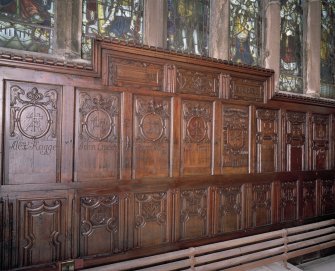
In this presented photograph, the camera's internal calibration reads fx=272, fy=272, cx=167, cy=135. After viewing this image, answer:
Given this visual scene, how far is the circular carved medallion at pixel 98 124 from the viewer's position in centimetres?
256

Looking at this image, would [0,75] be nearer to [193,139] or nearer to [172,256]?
[193,139]

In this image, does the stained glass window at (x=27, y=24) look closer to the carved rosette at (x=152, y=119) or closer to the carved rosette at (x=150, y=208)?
the carved rosette at (x=152, y=119)

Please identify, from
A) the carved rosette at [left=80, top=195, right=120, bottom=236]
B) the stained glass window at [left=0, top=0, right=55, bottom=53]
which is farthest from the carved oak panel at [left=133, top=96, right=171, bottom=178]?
the stained glass window at [left=0, top=0, right=55, bottom=53]

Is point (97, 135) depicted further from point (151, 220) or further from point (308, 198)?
point (308, 198)

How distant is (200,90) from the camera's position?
123 inches

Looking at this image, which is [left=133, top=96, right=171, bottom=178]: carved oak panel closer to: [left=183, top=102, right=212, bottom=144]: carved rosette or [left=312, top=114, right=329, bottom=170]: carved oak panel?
[left=183, top=102, right=212, bottom=144]: carved rosette

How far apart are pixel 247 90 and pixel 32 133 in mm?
2512

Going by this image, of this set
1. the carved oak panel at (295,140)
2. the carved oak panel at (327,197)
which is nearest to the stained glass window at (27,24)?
the carved oak panel at (295,140)

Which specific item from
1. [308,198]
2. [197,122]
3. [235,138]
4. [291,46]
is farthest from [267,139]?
[291,46]

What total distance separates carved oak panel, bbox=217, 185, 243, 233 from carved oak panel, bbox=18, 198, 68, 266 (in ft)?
5.78

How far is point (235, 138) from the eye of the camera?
3369mm

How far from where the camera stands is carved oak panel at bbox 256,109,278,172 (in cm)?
357

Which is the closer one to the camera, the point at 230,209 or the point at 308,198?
the point at 230,209

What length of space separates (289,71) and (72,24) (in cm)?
334
